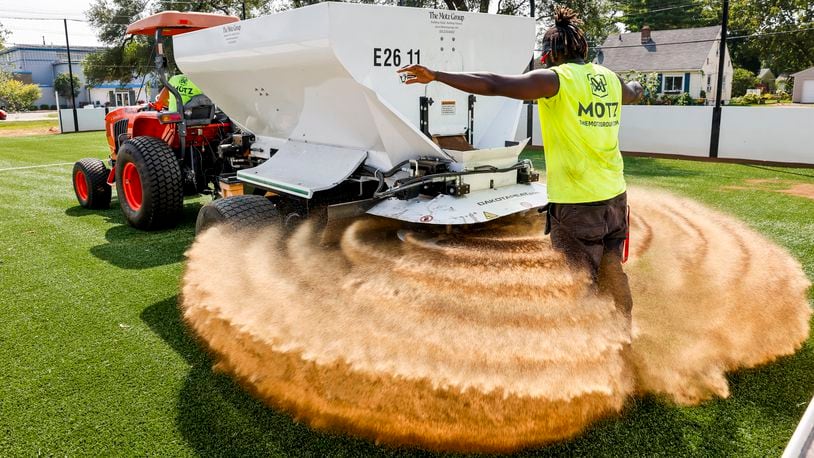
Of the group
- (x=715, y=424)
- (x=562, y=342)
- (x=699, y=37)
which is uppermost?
(x=699, y=37)

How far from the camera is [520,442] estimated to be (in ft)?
9.55

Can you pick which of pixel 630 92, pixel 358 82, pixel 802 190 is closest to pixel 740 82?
pixel 802 190

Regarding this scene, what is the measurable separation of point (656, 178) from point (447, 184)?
748 centimetres

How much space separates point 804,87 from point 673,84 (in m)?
14.2

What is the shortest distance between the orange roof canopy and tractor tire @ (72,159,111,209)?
210 centimetres

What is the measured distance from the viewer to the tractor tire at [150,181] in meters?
6.59

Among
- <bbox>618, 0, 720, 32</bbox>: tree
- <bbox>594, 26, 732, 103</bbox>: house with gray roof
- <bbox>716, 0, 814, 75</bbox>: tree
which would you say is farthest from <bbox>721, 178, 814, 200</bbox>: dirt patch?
<bbox>618, 0, 720, 32</bbox>: tree

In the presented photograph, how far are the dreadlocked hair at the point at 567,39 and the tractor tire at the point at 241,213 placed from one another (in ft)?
9.30

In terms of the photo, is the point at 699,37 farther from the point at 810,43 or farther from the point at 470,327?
the point at 470,327

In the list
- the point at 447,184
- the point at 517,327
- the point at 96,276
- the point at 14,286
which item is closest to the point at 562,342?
the point at 517,327

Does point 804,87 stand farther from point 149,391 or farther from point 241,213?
point 149,391

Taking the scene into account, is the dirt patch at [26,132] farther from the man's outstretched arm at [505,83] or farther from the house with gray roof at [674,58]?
the house with gray roof at [674,58]

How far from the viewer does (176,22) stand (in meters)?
6.87

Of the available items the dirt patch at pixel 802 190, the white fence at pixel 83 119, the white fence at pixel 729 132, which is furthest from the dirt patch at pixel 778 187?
the white fence at pixel 83 119
